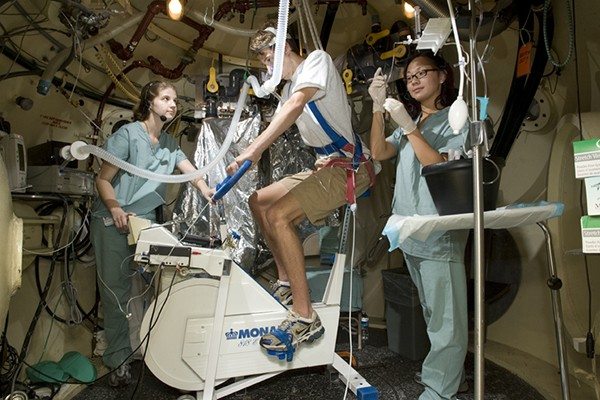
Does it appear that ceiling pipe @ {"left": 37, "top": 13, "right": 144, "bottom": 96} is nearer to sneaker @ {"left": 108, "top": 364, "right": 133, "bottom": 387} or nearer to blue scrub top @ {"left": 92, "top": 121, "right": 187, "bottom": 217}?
blue scrub top @ {"left": 92, "top": 121, "right": 187, "bottom": 217}

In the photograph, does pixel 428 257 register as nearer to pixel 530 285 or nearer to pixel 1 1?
pixel 530 285

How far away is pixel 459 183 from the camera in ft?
3.86

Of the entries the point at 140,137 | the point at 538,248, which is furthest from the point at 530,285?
the point at 140,137

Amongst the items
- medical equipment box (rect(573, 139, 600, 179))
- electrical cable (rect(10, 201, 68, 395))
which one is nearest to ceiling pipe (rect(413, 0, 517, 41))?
medical equipment box (rect(573, 139, 600, 179))

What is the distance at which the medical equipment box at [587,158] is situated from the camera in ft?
3.14

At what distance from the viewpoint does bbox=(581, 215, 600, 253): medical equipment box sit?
0.95 metres

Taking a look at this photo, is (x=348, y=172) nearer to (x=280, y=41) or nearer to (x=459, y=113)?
(x=280, y=41)

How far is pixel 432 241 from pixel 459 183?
36 centimetres

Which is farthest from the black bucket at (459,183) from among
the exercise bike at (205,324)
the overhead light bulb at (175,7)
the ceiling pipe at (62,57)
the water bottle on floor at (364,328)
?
the ceiling pipe at (62,57)

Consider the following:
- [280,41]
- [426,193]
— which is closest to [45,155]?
[280,41]

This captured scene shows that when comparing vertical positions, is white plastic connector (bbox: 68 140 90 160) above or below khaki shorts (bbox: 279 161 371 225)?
above

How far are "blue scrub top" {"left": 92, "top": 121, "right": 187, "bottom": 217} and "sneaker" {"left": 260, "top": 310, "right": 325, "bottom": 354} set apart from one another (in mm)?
958

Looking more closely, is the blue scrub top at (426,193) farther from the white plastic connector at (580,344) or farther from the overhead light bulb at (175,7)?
the overhead light bulb at (175,7)

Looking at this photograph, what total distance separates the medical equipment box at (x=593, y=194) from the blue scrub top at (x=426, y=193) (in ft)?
1.62
